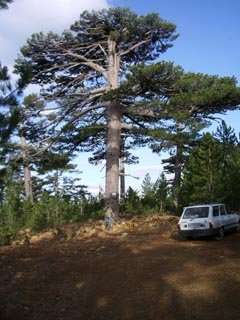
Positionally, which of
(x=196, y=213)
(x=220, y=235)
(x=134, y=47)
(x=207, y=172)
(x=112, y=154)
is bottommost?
(x=220, y=235)

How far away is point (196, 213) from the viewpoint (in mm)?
23484

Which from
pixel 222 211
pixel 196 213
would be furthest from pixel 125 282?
pixel 222 211

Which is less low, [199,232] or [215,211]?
[215,211]

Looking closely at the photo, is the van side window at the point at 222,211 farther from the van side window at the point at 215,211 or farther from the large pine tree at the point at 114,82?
the large pine tree at the point at 114,82

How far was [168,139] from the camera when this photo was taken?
93.6 ft

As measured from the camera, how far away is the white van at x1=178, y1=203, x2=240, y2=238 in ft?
74.5

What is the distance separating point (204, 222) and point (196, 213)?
2.87 feet

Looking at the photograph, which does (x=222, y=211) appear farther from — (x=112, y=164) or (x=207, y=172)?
(x=112, y=164)

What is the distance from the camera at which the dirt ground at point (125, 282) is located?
12.1 metres

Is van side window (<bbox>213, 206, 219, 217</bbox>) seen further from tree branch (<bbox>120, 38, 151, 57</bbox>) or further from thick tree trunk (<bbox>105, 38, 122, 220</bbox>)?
tree branch (<bbox>120, 38, 151, 57</bbox>)

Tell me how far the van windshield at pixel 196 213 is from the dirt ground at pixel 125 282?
120cm

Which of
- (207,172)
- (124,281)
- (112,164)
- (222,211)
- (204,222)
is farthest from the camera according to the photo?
(207,172)

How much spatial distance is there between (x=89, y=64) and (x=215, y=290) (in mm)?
21095

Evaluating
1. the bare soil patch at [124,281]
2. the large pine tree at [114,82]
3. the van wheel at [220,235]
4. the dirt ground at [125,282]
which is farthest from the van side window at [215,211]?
the large pine tree at [114,82]
